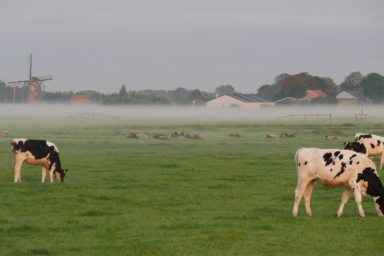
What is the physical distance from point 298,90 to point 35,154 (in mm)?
160990

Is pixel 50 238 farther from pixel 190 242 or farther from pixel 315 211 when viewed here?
pixel 315 211

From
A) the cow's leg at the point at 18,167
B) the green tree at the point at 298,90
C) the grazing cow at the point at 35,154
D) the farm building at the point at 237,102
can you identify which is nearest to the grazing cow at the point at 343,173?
the grazing cow at the point at 35,154

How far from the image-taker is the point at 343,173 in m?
12.9

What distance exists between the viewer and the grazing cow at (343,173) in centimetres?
1295

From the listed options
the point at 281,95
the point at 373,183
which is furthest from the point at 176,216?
the point at 281,95

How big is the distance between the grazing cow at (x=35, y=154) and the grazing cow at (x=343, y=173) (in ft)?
37.0

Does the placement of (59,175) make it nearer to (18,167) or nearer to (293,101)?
(18,167)

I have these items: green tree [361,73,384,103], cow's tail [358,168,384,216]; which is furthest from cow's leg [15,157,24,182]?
green tree [361,73,384,103]

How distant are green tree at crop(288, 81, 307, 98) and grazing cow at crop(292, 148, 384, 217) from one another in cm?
16367

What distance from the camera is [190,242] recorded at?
10969mm

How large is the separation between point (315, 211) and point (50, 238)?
8261 millimetres

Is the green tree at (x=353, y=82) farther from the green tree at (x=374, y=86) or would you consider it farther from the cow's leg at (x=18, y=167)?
the cow's leg at (x=18, y=167)

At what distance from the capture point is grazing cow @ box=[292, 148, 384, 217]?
1295 cm

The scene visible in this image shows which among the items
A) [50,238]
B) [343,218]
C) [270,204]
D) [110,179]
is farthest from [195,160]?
[50,238]
